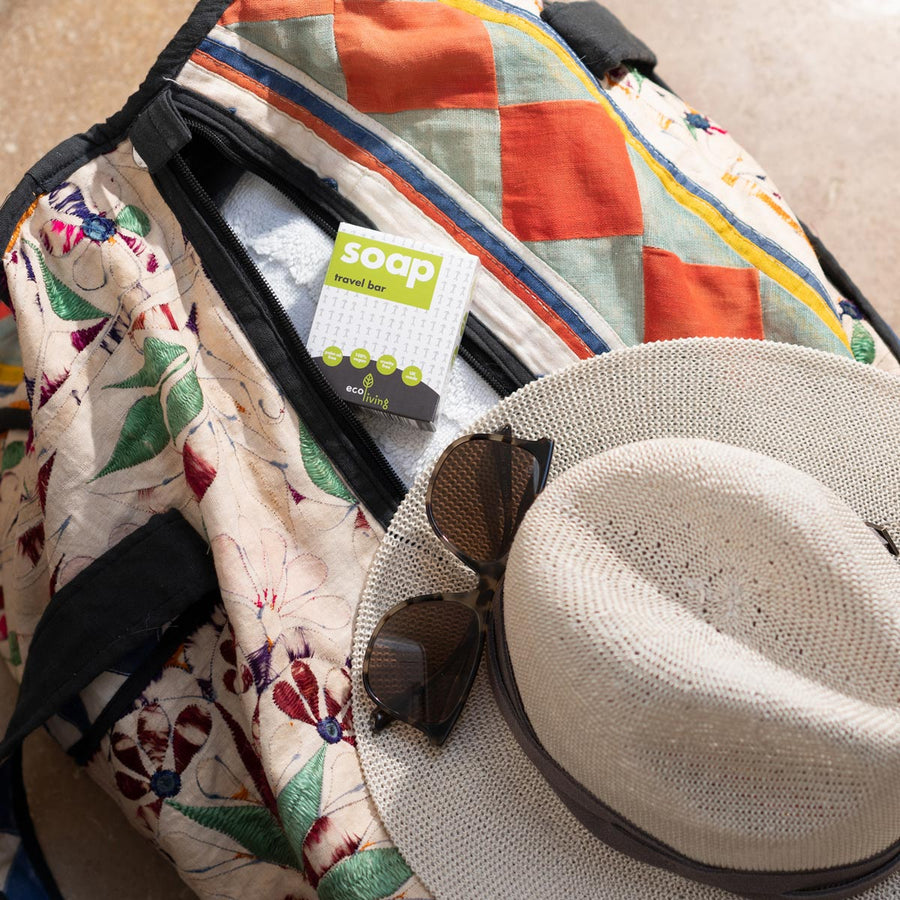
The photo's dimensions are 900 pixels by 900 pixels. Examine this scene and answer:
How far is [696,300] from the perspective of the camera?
0.62 meters

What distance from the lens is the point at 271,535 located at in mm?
591

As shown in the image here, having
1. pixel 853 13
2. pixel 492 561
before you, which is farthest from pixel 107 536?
pixel 853 13

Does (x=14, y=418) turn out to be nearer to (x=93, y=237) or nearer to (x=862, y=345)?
(x=93, y=237)

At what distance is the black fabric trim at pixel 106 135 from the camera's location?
0.63 m

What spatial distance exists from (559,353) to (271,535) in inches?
9.8

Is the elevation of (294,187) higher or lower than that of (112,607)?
higher

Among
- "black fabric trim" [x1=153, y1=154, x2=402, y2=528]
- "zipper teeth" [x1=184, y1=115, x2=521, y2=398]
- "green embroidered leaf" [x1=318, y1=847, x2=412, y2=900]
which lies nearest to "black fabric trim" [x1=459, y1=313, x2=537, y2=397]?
"zipper teeth" [x1=184, y1=115, x2=521, y2=398]

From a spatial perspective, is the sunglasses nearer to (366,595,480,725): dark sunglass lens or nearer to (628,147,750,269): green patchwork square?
(366,595,480,725): dark sunglass lens

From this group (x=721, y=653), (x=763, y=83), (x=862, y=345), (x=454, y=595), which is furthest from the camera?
(x=763, y=83)

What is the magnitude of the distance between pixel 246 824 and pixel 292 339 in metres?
0.37

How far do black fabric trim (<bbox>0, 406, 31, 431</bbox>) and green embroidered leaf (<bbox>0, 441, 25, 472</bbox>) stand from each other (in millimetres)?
19

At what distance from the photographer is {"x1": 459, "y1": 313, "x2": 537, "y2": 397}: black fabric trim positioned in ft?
2.02

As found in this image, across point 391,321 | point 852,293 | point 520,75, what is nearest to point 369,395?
point 391,321

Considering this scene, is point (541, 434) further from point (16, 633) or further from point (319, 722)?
point (16, 633)
